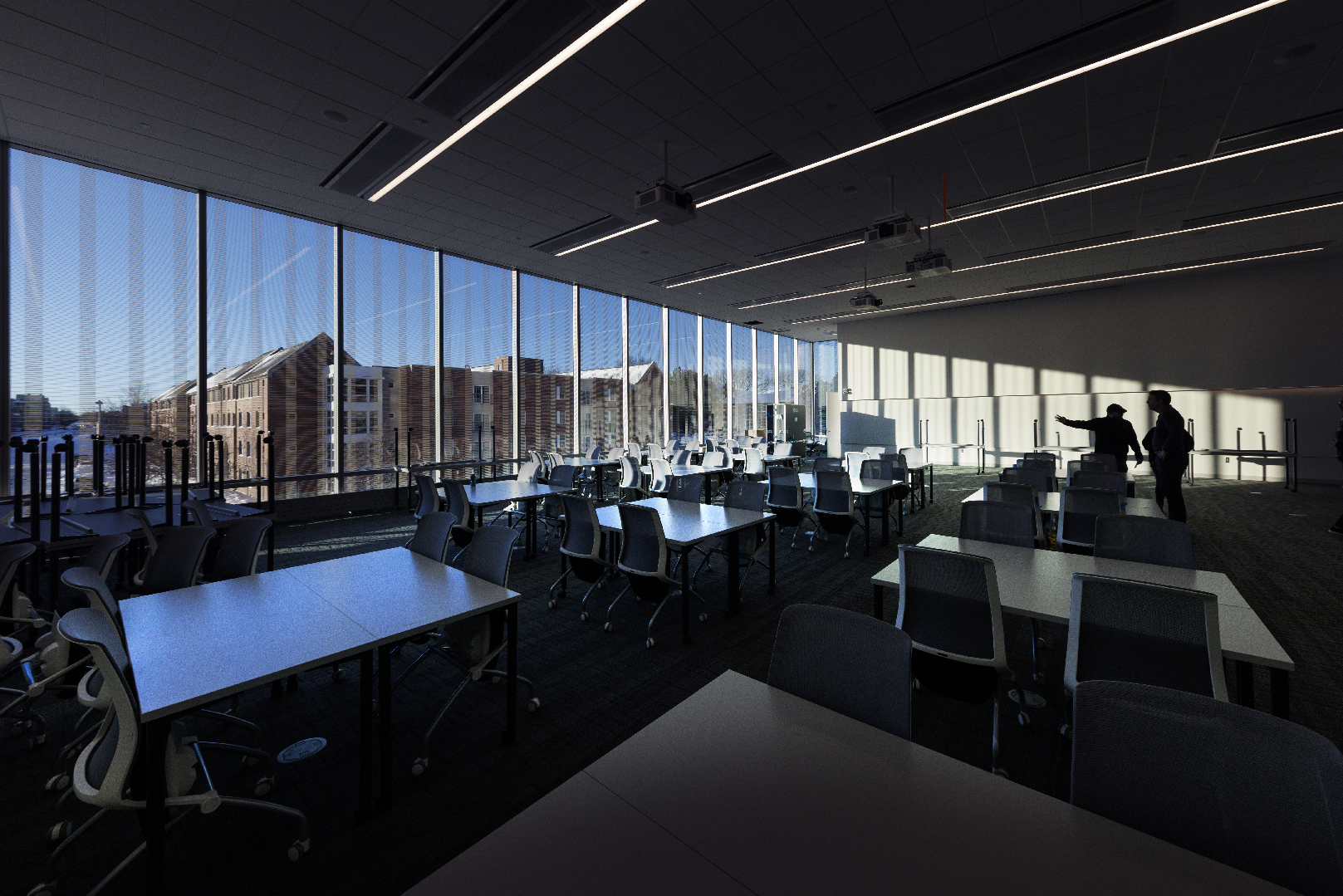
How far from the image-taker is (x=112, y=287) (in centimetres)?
606

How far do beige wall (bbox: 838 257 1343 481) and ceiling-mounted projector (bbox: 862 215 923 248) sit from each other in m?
9.53

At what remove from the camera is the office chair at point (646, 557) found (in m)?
3.54

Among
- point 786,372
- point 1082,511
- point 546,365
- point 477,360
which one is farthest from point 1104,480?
point 786,372

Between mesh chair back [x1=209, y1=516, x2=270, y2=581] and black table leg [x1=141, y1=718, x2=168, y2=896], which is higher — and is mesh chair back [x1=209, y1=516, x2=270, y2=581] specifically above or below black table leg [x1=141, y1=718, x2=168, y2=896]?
above

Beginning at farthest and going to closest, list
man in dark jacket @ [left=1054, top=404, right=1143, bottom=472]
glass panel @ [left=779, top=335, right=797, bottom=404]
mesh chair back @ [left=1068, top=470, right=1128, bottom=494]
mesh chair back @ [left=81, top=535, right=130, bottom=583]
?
glass panel @ [left=779, top=335, right=797, bottom=404] < man in dark jacket @ [left=1054, top=404, right=1143, bottom=472] < mesh chair back @ [left=1068, top=470, right=1128, bottom=494] < mesh chair back @ [left=81, top=535, right=130, bottom=583]

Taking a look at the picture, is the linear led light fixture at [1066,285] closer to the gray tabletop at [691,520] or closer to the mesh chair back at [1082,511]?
the mesh chair back at [1082,511]

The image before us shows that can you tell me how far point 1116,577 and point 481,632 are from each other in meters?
2.89

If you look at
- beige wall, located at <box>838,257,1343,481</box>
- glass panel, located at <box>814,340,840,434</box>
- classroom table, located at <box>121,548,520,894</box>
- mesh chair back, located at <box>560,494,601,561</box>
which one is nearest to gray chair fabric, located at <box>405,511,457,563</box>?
classroom table, located at <box>121,548,520,894</box>

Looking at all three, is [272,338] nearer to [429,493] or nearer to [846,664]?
[429,493]

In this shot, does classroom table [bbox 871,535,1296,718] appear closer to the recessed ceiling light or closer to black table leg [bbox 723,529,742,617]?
black table leg [bbox 723,529,742,617]

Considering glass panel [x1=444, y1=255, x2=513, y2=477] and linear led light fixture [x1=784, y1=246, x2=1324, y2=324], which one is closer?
glass panel [x1=444, y1=255, x2=513, y2=477]

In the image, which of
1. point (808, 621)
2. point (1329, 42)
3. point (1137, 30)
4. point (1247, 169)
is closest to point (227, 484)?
point (808, 621)

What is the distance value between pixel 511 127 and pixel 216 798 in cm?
532

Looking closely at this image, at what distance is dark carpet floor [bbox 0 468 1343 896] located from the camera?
6.23ft
